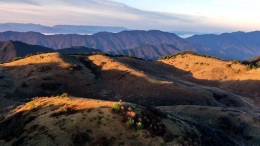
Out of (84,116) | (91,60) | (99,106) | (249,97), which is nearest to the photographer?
(84,116)

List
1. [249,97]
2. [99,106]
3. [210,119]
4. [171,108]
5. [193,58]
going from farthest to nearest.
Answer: [193,58] → [249,97] → [171,108] → [210,119] → [99,106]

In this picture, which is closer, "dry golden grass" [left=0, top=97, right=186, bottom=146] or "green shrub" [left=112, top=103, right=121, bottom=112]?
"dry golden grass" [left=0, top=97, right=186, bottom=146]

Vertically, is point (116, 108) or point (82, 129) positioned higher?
point (116, 108)

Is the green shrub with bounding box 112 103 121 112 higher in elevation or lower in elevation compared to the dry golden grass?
higher

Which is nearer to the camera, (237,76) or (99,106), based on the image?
(99,106)

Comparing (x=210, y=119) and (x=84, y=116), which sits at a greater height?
(x=84, y=116)

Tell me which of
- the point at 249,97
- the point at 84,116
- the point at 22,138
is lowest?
the point at 249,97

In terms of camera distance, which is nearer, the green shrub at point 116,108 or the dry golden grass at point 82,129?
the dry golden grass at point 82,129

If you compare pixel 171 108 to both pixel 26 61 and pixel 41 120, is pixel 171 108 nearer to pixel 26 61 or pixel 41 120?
pixel 41 120

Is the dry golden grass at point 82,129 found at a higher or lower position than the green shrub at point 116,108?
lower

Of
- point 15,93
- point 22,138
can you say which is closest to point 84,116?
point 22,138

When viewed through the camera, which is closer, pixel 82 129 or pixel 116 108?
pixel 82 129
